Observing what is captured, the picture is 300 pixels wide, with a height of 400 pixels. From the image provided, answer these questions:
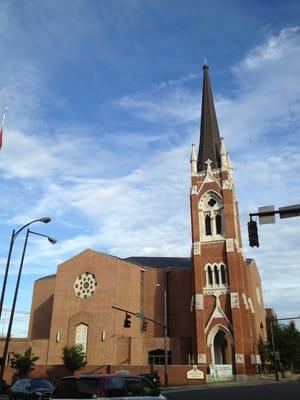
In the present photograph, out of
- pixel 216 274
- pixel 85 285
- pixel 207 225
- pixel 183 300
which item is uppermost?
pixel 207 225

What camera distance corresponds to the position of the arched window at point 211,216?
53.4 m

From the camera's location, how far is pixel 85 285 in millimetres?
54406

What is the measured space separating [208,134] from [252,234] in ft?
157

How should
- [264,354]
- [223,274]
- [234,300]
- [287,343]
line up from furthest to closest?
[287,343], [223,274], [264,354], [234,300]

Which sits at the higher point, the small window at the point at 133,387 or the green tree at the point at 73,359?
the green tree at the point at 73,359

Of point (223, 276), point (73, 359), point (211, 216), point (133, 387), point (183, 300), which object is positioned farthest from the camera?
point (183, 300)

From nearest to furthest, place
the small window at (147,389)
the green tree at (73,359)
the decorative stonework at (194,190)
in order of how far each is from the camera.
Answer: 1. the small window at (147,389)
2. the green tree at (73,359)
3. the decorative stonework at (194,190)

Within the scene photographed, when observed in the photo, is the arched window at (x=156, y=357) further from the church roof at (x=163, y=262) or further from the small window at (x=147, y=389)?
the small window at (x=147, y=389)

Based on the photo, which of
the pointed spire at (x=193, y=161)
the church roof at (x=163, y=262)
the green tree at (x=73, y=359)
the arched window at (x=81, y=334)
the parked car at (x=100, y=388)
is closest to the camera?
the parked car at (x=100, y=388)

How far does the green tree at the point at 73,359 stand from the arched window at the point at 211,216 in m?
19.8

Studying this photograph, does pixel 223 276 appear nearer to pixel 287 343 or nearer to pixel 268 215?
pixel 287 343

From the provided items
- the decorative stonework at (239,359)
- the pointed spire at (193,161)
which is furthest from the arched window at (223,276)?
the pointed spire at (193,161)

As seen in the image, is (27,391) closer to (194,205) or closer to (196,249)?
(196,249)

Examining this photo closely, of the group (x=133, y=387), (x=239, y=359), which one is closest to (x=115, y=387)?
(x=133, y=387)
